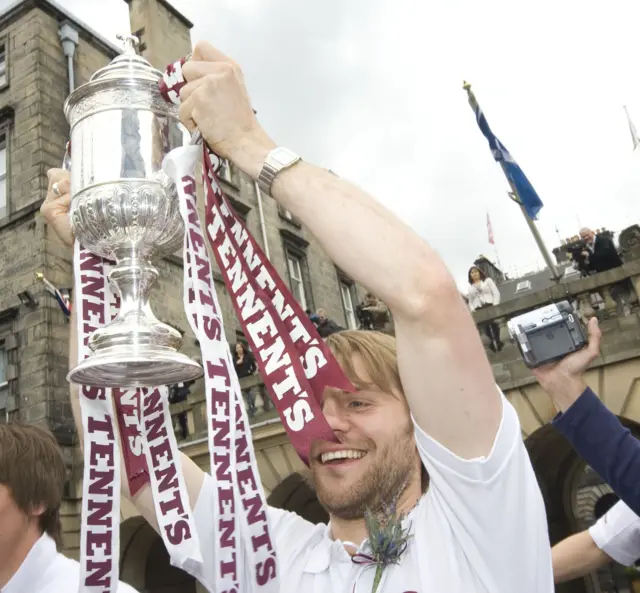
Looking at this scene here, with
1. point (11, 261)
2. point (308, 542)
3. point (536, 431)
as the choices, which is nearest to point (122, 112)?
point (308, 542)

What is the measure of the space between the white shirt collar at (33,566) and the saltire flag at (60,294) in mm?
8616

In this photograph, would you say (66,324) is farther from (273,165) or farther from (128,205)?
(273,165)

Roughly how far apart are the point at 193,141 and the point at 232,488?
1.00 metres

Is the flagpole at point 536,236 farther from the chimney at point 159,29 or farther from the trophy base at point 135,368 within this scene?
the trophy base at point 135,368

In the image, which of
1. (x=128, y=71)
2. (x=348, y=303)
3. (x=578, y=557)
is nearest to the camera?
(x=128, y=71)

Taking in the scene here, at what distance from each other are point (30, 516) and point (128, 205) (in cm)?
143

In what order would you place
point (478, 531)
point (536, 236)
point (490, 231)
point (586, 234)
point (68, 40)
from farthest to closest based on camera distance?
point (490, 231)
point (68, 40)
point (586, 234)
point (536, 236)
point (478, 531)

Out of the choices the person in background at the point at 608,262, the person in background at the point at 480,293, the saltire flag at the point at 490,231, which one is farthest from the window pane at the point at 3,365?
the saltire flag at the point at 490,231

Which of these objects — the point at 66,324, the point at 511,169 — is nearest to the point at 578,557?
the point at 511,169

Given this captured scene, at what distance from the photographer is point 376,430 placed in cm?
175

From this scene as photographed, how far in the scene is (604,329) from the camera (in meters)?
7.73

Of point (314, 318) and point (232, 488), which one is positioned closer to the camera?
point (232, 488)

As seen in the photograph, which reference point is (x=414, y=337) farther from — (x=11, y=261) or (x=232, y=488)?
(x=11, y=261)

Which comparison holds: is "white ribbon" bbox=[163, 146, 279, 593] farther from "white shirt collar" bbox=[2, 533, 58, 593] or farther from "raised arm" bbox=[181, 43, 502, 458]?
"white shirt collar" bbox=[2, 533, 58, 593]
